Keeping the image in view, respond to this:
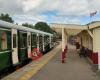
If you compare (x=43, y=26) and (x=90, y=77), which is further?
(x=43, y=26)

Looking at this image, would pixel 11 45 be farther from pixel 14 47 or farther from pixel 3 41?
pixel 3 41

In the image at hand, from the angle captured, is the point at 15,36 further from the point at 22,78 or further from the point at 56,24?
the point at 56,24

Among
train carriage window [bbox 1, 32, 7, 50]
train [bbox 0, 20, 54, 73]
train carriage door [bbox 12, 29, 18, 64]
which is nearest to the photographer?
train carriage window [bbox 1, 32, 7, 50]

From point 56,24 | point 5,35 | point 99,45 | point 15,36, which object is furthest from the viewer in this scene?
point 56,24

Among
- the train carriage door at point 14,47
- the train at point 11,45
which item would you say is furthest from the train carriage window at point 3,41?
the train carriage door at point 14,47

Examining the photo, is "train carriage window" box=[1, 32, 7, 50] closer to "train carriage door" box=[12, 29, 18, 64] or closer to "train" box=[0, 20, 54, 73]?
"train" box=[0, 20, 54, 73]

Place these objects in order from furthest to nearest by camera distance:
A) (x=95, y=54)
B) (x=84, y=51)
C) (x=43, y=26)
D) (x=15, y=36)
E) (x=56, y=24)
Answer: (x=43, y=26) → (x=84, y=51) → (x=56, y=24) → (x=95, y=54) → (x=15, y=36)

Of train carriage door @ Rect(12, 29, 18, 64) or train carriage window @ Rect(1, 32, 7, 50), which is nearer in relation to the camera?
train carriage window @ Rect(1, 32, 7, 50)

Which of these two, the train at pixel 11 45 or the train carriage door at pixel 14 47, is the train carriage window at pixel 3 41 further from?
the train carriage door at pixel 14 47

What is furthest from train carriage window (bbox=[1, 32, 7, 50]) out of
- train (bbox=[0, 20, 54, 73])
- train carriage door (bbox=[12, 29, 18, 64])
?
train carriage door (bbox=[12, 29, 18, 64])

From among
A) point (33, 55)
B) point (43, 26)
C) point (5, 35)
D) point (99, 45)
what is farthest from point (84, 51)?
point (43, 26)

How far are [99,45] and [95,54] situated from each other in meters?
1.82

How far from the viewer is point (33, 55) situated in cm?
2756

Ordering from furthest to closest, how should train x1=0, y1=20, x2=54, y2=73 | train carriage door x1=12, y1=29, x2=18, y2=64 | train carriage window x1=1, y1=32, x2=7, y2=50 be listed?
train carriage door x1=12, y1=29, x2=18, y2=64
train x1=0, y1=20, x2=54, y2=73
train carriage window x1=1, y1=32, x2=7, y2=50
